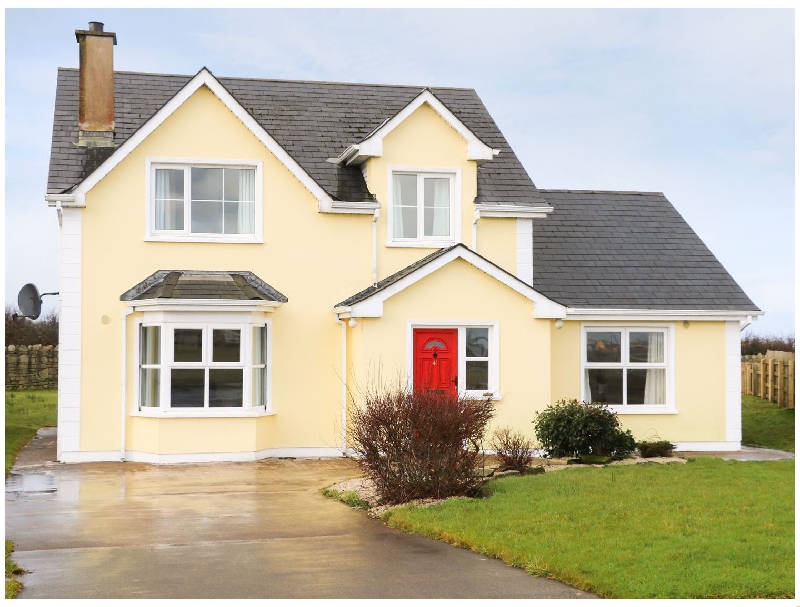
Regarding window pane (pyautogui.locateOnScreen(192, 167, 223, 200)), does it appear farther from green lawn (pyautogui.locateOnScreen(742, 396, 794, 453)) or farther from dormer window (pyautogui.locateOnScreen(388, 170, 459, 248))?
green lawn (pyautogui.locateOnScreen(742, 396, 794, 453))

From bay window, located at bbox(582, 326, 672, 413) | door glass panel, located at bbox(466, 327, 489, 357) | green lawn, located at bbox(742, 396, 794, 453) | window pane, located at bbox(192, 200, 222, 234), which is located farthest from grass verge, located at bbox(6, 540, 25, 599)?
green lawn, located at bbox(742, 396, 794, 453)

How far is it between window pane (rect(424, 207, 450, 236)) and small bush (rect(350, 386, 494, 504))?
826 cm

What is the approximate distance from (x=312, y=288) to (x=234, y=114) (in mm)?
3889

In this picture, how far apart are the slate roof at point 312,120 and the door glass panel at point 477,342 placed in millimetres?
2996

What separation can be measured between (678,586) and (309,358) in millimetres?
12648

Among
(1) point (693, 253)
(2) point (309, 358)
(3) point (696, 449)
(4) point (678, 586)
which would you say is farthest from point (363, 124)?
(4) point (678, 586)

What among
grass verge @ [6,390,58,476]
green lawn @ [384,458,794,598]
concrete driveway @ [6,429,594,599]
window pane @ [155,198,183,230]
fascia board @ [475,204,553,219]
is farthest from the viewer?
grass verge @ [6,390,58,476]

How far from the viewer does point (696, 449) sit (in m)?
22.0

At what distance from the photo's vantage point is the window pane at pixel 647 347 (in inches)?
869

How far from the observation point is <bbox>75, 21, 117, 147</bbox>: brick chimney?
20859 mm

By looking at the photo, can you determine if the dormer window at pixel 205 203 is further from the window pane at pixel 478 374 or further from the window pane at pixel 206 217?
the window pane at pixel 478 374

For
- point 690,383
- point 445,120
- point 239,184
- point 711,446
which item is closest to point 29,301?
point 239,184

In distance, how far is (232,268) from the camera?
20422mm

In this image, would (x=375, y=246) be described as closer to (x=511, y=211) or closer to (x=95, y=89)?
(x=511, y=211)
